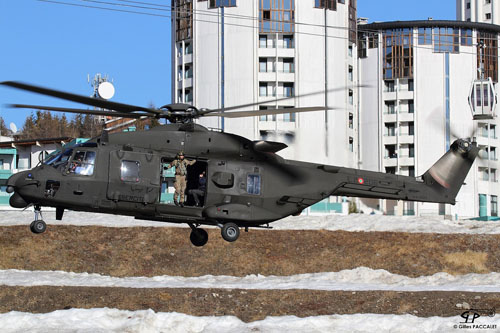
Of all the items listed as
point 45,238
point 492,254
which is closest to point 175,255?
point 45,238

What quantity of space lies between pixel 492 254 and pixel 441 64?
68186 millimetres

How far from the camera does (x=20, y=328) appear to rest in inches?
1208

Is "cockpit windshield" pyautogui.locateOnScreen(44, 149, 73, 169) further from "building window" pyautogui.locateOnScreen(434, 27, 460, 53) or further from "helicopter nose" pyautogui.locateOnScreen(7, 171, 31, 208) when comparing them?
"building window" pyautogui.locateOnScreen(434, 27, 460, 53)

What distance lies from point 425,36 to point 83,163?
312ft

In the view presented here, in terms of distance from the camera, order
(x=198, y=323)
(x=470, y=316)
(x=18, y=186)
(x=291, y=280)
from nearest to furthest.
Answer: (x=18, y=186) < (x=470, y=316) < (x=198, y=323) < (x=291, y=280)

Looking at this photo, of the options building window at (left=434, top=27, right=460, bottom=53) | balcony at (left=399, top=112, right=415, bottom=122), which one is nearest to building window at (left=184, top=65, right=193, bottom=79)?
balcony at (left=399, top=112, right=415, bottom=122)

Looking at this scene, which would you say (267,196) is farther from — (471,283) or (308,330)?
(471,283)

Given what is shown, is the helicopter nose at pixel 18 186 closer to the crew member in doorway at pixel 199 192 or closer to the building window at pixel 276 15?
the crew member in doorway at pixel 199 192

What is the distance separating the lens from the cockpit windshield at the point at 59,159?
22312 mm

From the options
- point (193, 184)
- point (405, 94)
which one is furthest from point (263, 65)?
point (193, 184)

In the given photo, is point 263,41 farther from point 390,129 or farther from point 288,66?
point 390,129

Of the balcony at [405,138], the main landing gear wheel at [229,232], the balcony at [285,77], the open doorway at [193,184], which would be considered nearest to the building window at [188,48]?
the balcony at [285,77]

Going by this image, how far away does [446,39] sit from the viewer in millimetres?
111000

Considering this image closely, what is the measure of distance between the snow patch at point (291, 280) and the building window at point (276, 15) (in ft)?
183
